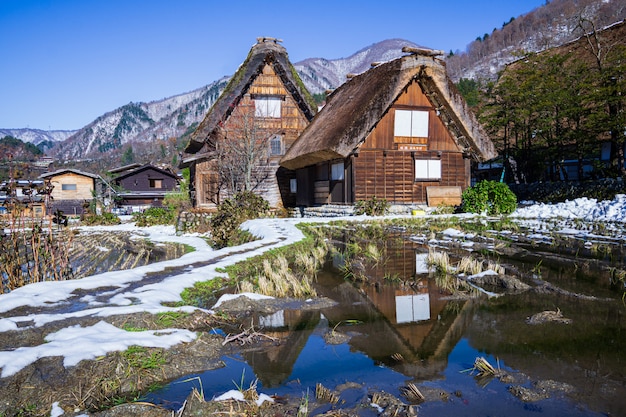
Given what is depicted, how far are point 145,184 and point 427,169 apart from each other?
36.9 meters

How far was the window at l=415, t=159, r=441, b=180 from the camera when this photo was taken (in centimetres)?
1830

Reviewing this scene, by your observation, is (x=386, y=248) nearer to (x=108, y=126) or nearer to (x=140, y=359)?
(x=140, y=359)

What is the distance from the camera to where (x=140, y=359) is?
3457 mm

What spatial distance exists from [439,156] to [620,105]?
8286 millimetres

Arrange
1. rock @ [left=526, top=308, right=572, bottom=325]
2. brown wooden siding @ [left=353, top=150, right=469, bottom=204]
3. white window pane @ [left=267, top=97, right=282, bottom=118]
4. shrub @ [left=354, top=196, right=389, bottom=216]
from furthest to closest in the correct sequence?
white window pane @ [left=267, top=97, right=282, bottom=118] < brown wooden siding @ [left=353, top=150, right=469, bottom=204] < shrub @ [left=354, top=196, right=389, bottom=216] < rock @ [left=526, top=308, right=572, bottom=325]

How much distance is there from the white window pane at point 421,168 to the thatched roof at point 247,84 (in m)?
7.08

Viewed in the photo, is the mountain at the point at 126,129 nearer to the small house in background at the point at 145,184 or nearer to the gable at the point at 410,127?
the small house in background at the point at 145,184

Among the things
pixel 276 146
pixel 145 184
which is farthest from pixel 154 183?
pixel 276 146

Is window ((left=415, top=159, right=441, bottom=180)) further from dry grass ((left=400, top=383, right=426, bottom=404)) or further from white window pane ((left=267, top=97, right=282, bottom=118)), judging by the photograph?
dry grass ((left=400, top=383, right=426, bottom=404))

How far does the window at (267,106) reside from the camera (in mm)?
21641

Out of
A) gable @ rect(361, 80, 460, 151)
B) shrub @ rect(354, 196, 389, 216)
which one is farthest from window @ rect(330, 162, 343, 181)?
shrub @ rect(354, 196, 389, 216)

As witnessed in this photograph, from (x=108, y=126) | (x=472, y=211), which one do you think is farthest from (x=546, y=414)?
(x=108, y=126)

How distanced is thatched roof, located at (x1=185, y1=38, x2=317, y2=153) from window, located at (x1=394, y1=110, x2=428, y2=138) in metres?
5.98

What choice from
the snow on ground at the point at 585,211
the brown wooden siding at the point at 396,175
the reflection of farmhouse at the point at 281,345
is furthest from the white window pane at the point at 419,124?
the reflection of farmhouse at the point at 281,345
